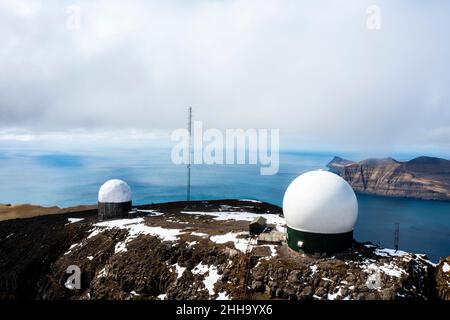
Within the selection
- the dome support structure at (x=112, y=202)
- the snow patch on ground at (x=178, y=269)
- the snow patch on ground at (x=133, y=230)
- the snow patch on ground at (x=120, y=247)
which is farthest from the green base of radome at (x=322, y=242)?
the dome support structure at (x=112, y=202)

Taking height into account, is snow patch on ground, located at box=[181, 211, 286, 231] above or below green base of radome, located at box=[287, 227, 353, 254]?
below

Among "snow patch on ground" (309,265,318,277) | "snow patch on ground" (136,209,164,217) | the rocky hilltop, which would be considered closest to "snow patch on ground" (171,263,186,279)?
the rocky hilltop

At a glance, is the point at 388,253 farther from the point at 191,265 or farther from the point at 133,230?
the point at 133,230

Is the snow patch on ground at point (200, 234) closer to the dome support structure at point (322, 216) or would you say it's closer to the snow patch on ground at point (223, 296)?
the snow patch on ground at point (223, 296)

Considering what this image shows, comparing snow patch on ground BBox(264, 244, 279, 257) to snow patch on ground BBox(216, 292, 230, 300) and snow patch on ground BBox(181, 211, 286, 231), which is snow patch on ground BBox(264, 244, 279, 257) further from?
snow patch on ground BBox(181, 211, 286, 231)

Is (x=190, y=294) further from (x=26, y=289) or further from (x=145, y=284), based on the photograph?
Answer: (x=26, y=289)

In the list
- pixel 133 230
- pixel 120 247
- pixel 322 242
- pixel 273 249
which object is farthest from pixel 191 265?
pixel 322 242
